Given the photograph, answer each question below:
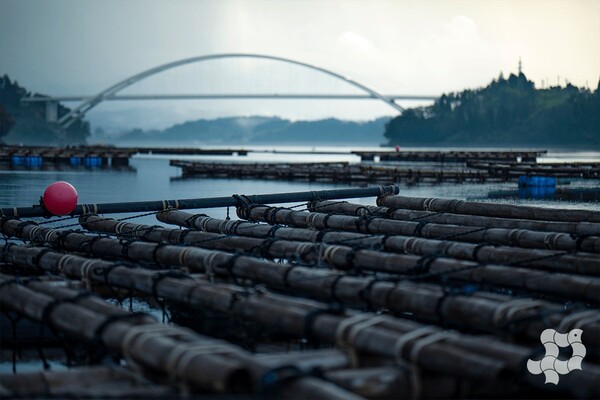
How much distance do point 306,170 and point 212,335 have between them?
6000 cm

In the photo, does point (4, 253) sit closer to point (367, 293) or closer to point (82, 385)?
point (367, 293)

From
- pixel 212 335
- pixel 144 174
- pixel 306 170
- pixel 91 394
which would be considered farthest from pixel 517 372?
pixel 144 174

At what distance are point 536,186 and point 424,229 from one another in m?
39.9

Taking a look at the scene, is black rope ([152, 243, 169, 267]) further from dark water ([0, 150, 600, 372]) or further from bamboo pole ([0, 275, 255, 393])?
dark water ([0, 150, 600, 372])

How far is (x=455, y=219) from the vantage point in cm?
1773

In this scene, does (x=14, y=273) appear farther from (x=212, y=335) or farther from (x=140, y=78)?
(x=140, y=78)

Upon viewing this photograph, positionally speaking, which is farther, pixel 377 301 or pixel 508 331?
pixel 377 301

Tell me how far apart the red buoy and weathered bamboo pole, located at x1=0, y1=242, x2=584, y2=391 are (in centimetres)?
783

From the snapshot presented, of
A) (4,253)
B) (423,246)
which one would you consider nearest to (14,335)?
(4,253)

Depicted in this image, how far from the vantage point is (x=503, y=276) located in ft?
37.3

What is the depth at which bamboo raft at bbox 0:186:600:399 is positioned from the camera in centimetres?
750

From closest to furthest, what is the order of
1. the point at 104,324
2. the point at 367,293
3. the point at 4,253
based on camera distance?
the point at 104,324 → the point at 367,293 → the point at 4,253

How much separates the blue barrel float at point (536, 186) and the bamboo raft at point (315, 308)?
35.8 metres

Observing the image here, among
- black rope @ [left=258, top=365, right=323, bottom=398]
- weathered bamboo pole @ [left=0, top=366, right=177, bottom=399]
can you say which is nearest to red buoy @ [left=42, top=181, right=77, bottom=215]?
weathered bamboo pole @ [left=0, top=366, right=177, bottom=399]
